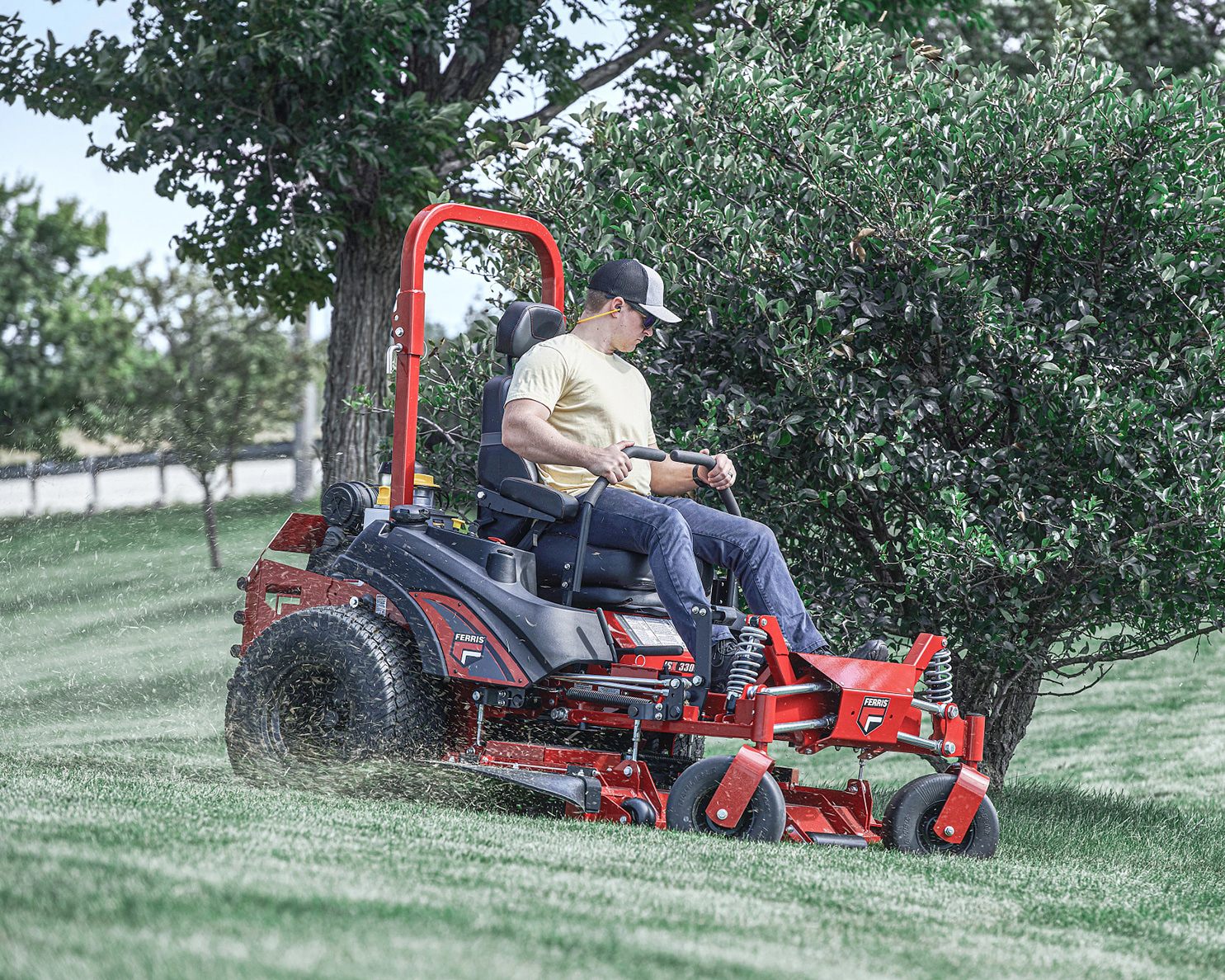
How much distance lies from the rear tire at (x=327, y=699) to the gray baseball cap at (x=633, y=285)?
156 cm

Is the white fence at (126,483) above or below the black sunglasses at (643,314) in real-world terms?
below

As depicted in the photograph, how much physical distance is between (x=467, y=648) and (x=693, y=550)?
2.96ft

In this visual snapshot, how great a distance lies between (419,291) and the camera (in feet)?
19.0

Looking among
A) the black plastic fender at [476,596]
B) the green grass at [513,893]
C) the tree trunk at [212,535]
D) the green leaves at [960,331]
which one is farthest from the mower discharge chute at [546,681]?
the tree trunk at [212,535]

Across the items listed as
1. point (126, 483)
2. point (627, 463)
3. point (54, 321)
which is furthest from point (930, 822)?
point (54, 321)

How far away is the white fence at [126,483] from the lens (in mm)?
16172

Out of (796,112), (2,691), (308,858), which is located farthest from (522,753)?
(2,691)

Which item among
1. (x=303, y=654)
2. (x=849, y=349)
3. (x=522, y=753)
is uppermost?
(x=849, y=349)

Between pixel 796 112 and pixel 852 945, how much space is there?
15.5 ft

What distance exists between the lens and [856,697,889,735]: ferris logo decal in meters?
4.82

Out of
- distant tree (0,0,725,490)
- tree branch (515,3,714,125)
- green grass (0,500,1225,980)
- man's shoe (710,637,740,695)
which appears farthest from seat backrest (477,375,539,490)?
tree branch (515,3,714,125)

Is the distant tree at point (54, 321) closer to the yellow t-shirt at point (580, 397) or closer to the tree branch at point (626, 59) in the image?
the tree branch at point (626, 59)

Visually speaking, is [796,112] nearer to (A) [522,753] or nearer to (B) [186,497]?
(A) [522,753]

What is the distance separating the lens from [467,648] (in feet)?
17.0
